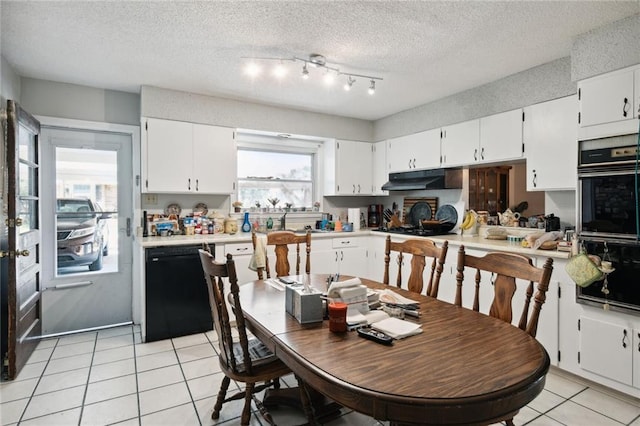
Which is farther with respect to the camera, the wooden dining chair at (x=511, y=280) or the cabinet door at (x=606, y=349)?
the cabinet door at (x=606, y=349)

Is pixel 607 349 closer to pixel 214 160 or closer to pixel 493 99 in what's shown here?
pixel 493 99

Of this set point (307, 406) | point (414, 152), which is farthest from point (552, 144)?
point (307, 406)

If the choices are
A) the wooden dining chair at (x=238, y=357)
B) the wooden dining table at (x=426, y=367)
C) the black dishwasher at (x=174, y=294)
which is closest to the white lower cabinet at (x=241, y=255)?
the black dishwasher at (x=174, y=294)

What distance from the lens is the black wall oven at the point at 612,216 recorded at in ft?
7.25

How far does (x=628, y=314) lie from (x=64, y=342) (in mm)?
4558

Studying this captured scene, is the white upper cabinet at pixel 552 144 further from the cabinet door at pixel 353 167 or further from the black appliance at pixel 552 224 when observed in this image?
the cabinet door at pixel 353 167

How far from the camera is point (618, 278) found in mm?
2270

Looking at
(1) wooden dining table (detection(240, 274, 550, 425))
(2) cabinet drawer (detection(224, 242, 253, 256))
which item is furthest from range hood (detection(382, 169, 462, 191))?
(1) wooden dining table (detection(240, 274, 550, 425))

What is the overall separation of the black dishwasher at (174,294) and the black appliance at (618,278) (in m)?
3.16

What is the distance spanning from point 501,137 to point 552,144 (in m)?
0.48

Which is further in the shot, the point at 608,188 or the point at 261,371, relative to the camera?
the point at 608,188

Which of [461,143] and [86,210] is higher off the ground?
[461,143]

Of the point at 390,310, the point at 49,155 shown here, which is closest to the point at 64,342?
the point at 49,155

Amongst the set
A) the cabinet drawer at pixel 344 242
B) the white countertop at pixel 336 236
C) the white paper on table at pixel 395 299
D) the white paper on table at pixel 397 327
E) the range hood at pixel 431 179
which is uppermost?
the range hood at pixel 431 179
